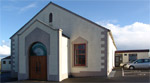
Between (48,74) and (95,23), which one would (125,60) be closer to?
(95,23)

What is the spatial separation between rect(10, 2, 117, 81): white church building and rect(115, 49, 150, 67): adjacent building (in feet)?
50.0

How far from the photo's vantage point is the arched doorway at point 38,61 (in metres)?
11.4

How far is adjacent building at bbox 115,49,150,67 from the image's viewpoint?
82.1ft

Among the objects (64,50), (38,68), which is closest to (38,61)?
(38,68)

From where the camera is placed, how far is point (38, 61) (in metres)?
11.7

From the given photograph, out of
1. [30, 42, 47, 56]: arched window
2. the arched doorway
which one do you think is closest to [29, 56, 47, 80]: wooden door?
the arched doorway

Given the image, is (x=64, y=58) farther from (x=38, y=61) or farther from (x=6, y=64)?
(x=6, y=64)

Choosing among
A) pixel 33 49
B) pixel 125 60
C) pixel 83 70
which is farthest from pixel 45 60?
pixel 125 60

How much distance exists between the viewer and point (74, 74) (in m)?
12.8

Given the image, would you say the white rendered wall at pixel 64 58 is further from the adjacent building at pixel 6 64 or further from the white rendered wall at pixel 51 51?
the adjacent building at pixel 6 64

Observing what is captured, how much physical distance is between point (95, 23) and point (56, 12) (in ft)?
14.3

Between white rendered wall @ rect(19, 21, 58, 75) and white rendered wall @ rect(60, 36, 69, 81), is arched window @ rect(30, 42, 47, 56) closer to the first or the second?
white rendered wall @ rect(19, 21, 58, 75)

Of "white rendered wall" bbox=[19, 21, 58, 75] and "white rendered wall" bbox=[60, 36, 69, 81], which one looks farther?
"white rendered wall" bbox=[60, 36, 69, 81]

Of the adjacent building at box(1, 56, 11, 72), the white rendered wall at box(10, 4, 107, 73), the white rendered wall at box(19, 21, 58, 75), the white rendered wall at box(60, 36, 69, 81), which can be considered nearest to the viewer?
the white rendered wall at box(19, 21, 58, 75)
